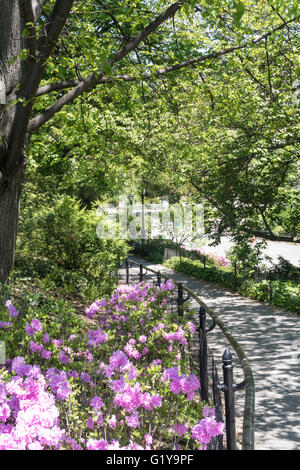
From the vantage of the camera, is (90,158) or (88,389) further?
(90,158)

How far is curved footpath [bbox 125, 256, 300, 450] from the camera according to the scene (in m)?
5.08

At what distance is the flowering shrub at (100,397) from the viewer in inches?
108

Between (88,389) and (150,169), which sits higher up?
(150,169)

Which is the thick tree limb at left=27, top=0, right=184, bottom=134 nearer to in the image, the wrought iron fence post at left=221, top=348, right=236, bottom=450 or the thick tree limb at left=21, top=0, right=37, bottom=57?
the thick tree limb at left=21, top=0, right=37, bottom=57

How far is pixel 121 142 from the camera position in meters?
12.5

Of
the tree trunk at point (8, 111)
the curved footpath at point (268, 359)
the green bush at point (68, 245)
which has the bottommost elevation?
the curved footpath at point (268, 359)

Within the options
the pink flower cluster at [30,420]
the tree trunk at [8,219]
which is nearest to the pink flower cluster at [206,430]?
the pink flower cluster at [30,420]

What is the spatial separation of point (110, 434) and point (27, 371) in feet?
2.43

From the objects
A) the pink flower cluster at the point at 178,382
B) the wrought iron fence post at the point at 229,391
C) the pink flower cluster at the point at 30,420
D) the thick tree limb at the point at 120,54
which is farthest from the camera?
the thick tree limb at the point at 120,54

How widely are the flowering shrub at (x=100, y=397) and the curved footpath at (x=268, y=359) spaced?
131cm

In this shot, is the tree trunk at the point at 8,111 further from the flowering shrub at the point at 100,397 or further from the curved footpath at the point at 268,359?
the curved footpath at the point at 268,359

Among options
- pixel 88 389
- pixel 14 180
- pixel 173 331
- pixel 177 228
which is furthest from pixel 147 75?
pixel 177 228

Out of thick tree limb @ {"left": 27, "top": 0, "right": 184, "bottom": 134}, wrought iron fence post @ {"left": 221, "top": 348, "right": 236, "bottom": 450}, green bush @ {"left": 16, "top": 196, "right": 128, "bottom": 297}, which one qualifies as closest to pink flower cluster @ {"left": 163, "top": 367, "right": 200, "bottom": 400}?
wrought iron fence post @ {"left": 221, "top": 348, "right": 236, "bottom": 450}
